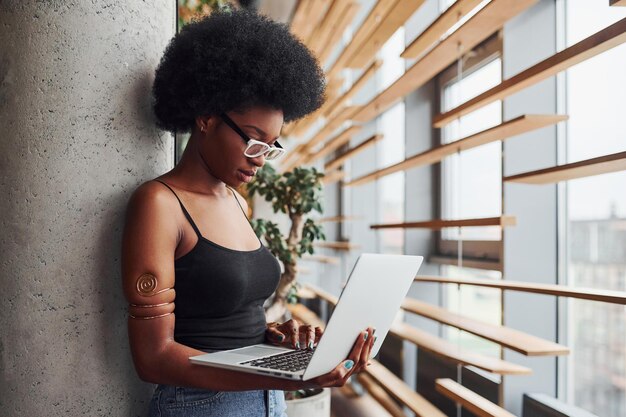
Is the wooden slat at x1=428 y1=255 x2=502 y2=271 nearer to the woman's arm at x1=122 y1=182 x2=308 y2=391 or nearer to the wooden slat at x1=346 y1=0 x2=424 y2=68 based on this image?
the wooden slat at x1=346 y1=0 x2=424 y2=68

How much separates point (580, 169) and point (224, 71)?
871 millimetres

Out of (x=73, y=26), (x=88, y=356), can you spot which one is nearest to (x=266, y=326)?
(x=88, y=356)

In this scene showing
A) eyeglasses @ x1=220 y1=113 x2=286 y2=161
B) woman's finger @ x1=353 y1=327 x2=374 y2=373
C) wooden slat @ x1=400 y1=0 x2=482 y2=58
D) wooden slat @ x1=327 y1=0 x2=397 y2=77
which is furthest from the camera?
wooden slat @ x1=327 y1=0 x2=397 y2=77

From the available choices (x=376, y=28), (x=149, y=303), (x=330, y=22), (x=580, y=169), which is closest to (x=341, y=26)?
(x=330, y=22)

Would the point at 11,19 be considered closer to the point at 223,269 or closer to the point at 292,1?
the point at 223,269

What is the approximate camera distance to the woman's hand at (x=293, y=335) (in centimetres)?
137

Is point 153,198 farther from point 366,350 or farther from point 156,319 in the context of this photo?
point 366,350

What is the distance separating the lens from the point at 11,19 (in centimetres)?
119

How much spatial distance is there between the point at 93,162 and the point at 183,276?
0.33 metres

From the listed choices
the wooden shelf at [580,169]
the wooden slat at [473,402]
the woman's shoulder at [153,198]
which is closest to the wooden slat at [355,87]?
the wooden shelf at [580,169]

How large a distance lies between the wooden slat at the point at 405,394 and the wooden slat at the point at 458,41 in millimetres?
1274

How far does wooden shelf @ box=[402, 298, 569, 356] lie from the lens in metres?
1.44

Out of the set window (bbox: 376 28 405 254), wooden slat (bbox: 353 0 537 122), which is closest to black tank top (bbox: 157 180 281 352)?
wooden slat (bbox: 353 0 537 122)

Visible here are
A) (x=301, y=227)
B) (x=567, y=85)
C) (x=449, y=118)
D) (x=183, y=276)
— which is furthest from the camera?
(x=301, y=227)
